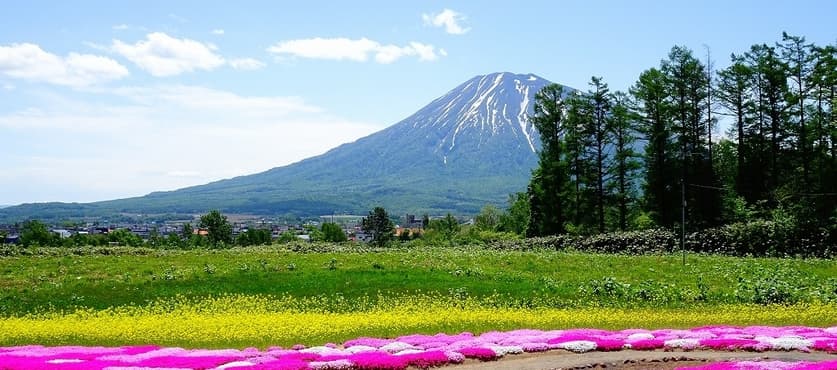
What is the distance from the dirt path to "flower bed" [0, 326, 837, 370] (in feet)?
1.28

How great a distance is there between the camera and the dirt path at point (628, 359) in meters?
13.9

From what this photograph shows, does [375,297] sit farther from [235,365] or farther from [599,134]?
[599,134]

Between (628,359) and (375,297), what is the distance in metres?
14.0

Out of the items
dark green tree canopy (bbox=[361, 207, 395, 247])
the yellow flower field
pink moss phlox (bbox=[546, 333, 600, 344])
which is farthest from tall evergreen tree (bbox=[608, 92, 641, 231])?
pink moss phlox (bbox=[546, 333, 600, 344])

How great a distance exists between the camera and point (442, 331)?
20281 millimetres

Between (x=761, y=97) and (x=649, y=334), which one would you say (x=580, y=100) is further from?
(x=649, y=334)

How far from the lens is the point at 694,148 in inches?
2311

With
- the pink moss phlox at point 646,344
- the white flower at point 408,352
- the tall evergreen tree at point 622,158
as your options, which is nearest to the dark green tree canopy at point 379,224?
the tall evergreen tree at point 622,158

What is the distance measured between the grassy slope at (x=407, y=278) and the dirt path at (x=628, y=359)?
10.6 metres

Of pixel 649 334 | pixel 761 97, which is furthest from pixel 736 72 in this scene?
pixel 649 334

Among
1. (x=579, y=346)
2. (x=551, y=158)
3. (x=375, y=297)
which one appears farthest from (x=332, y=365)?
(x=551, y=158)

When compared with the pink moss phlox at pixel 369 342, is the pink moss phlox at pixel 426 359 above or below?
above

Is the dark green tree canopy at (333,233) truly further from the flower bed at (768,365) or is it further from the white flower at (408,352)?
the flower bed at (768,365)

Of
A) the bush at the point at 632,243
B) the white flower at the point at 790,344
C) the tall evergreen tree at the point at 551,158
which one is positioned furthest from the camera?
the tall evergreen tree at the point at 551,158
